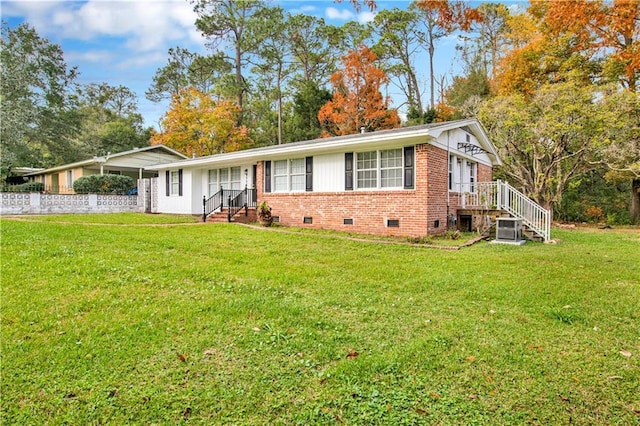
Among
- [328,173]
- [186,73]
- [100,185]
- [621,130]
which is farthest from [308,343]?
[186,73]

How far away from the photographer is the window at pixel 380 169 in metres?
10.7

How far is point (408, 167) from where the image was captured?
10.4 meters

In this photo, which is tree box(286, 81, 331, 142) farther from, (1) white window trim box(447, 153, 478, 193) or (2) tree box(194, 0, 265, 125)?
(1) white window trim box(447, 153, 478, 193)

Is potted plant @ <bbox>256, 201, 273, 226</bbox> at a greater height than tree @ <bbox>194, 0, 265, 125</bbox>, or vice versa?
tree @ <bbox>194, 0, 265, 125</bbox>

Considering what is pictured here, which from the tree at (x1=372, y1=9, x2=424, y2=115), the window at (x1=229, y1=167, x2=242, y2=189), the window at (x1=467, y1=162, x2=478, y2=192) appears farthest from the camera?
the tree at (x1=372, y1=9, x2=424, y2=115)

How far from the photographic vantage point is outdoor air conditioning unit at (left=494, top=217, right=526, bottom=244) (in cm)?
977

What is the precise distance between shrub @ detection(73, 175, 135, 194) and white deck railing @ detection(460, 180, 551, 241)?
1917 centimetres

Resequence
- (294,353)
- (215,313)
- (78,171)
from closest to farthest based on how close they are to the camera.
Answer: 1. (294,353)
2. (215,313)
3. (78,171)

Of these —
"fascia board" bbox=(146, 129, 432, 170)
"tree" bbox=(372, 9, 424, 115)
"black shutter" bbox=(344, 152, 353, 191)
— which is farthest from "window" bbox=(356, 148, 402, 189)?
"tree" bbox=(372, 9, 424, 115)

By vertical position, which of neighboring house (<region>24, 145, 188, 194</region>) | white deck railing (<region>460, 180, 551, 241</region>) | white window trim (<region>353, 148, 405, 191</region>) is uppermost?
neighboring house (<region>24, 145, 188, 194</region>)

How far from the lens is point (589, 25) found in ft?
56.4

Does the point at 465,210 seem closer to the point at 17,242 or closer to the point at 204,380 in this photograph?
the point at 204,380

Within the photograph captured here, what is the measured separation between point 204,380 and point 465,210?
11.0 meters

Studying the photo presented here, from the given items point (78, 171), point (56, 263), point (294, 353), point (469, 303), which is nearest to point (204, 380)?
point (294, 353)
